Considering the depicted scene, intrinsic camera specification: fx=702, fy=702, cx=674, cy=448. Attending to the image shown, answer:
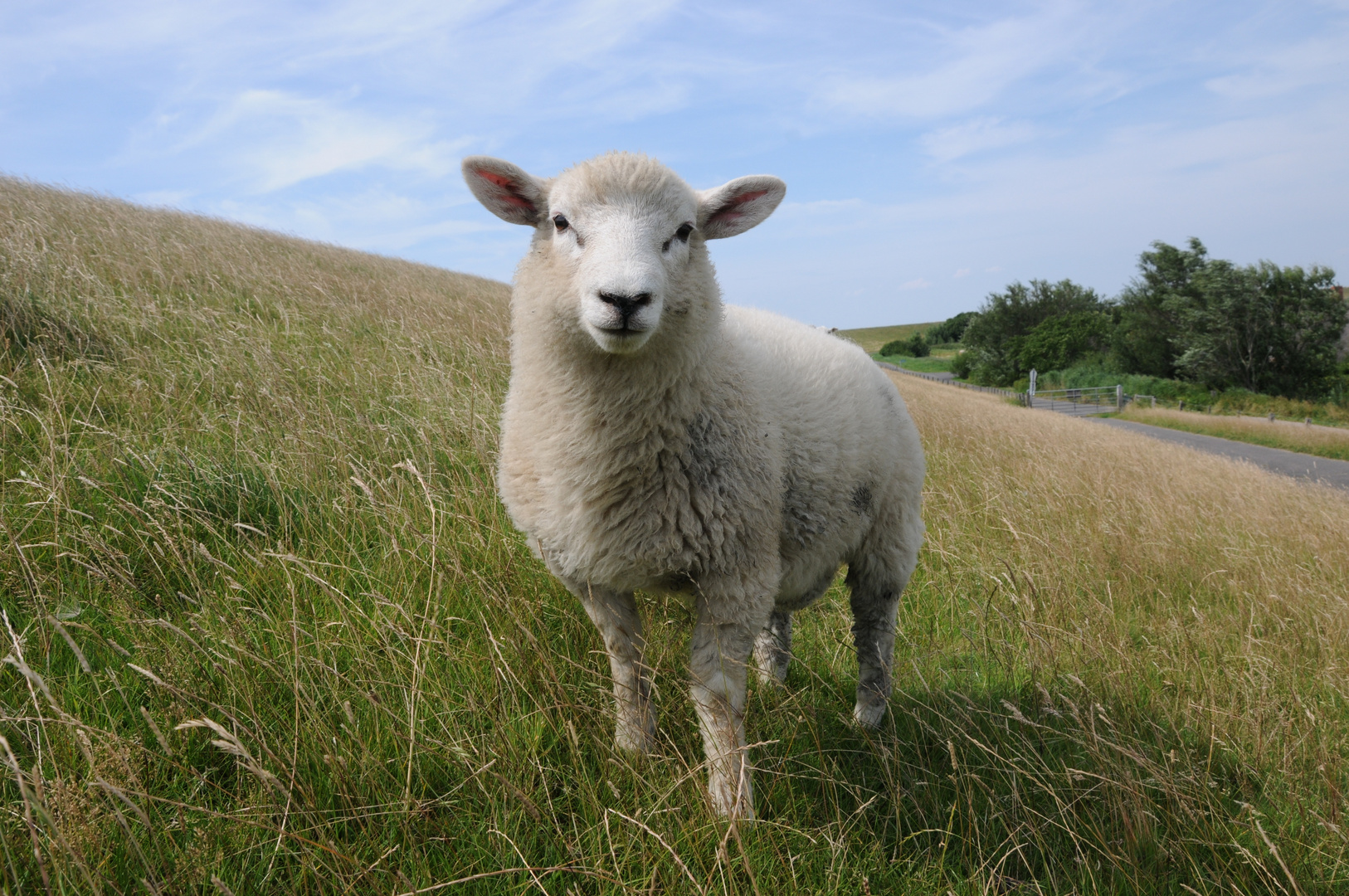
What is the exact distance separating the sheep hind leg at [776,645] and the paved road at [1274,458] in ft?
48.8

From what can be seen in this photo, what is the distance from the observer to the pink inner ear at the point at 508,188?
8.33ft

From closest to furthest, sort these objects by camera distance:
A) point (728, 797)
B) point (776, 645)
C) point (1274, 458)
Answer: point (728, 797) → point (776, 645) → point (1274, 458)

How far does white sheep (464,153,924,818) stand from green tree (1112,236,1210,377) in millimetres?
48550

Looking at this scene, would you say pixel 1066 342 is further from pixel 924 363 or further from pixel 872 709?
pixel 872 709

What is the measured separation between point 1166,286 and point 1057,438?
1695 inches

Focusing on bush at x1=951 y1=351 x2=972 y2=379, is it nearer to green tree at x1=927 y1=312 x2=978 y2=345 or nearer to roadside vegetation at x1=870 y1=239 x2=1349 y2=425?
roadside vegetation at x1=870 y1=239 x2=1349 y2=425

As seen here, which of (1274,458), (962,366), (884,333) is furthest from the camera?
(884,333)

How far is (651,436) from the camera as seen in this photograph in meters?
2.41

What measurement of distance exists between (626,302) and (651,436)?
52cm

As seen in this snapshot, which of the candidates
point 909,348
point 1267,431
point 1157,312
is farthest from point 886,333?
point 1267,431

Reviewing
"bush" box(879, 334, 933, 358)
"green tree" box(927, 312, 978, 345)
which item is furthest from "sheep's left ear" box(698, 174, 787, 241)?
"green tree" box(927, 312, 978, 345)

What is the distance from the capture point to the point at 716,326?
102 inches

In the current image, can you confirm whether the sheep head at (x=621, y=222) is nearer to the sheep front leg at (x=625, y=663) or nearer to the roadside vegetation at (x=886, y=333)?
the sheep front leg at (x=625, y=663)

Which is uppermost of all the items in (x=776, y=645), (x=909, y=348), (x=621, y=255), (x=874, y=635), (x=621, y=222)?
(x=909, y=348)
